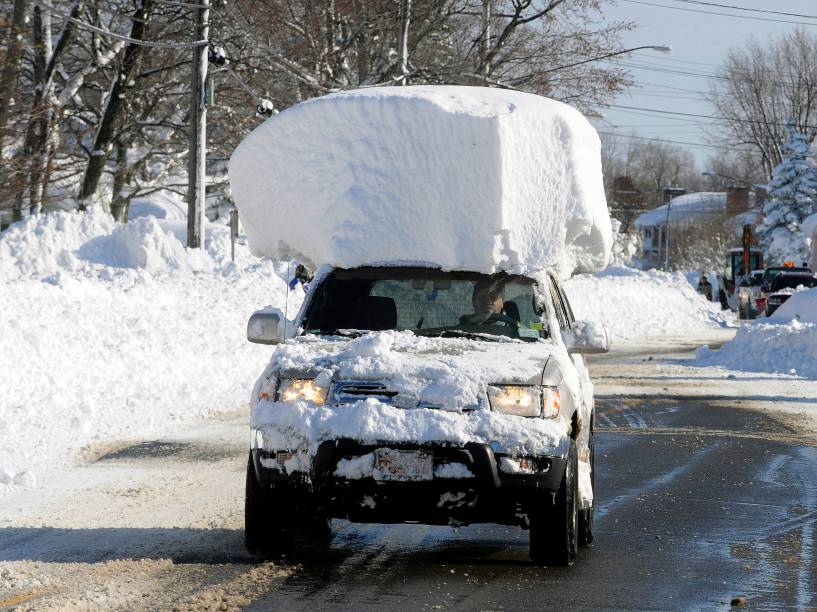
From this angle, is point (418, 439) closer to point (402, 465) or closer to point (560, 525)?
point (402, 465)

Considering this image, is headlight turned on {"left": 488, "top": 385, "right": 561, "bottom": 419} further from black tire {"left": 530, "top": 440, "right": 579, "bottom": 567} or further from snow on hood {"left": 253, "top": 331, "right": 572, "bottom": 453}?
black tire {"left": 530, "top": 440, "right": 579, "bottom": 567}

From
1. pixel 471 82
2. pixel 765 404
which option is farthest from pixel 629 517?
pixel 471 82

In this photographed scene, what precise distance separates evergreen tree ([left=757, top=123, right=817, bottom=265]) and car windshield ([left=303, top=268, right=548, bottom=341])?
77.7m

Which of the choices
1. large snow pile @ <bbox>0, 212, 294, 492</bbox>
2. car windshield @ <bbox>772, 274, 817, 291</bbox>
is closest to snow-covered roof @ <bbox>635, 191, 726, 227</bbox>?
car windshield @ <bbox>772, 274, 817, 291</bbox>

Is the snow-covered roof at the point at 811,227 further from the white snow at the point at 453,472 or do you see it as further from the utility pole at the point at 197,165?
the white snow at the point at 453,472

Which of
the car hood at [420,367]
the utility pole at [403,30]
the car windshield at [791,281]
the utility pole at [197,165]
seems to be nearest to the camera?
the car hood at [420,367]

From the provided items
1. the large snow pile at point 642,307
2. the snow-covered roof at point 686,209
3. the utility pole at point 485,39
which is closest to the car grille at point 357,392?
the large snow pile at point 642,307

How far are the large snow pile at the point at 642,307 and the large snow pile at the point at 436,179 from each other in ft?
96.8

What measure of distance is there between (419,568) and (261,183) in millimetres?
3402

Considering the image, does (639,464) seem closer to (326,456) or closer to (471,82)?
(326,456)

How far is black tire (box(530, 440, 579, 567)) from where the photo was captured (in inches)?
286

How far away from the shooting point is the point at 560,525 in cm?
736

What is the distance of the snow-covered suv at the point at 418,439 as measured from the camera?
701cm

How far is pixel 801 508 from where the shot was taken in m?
9.87
